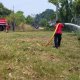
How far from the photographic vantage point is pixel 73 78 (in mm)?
10875

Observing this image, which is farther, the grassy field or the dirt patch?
the dirt patch

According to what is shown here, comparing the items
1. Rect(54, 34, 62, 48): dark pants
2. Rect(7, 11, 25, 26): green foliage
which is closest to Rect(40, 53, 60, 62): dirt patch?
Rect(54, 34, 62, 48): dark pants

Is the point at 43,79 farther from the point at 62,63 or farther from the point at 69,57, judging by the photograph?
the point at 69,57

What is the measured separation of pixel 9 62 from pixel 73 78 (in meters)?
2.51

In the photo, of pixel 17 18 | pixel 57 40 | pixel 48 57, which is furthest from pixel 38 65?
pixel 17 18

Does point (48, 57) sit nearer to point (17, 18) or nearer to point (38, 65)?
point (38, 65)

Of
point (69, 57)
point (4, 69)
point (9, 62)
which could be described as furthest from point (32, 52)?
point (4, 69)

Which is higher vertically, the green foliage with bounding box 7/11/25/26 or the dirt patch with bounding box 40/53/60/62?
the dirt patch with bounding box 40/53/60/62

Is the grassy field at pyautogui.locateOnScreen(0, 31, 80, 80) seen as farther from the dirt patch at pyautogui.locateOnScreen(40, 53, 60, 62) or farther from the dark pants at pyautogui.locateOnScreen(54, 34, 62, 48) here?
the dark pants at pyautogui.locateOnScreen(54, 34, 62, 48)

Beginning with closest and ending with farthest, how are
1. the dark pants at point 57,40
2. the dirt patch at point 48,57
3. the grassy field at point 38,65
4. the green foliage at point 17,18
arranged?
the grassy field at point 38,65 → the dirt patch at point 48,57 → the dark pants at point 57,40 → the green foliage at point 17,18

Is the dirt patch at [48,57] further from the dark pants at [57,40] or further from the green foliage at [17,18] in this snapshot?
the green foliage at [17,18]

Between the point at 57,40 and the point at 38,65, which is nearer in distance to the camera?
the point at 38,65

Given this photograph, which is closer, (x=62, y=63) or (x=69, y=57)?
(x=62, y=63)

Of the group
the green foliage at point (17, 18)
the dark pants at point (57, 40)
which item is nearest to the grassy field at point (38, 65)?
the dark pants at point (57, 40)
